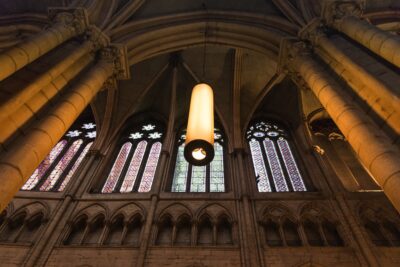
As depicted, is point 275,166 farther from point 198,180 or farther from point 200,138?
point 200,138

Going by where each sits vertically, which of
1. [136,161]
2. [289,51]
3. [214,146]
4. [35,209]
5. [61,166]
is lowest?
[35,209]

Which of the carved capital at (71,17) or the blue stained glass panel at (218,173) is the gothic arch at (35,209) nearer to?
the blue stained glass panel at (218,173)

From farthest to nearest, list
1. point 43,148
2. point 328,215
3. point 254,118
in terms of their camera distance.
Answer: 1. point 254,118
2. point 328,215
3. point 43,148

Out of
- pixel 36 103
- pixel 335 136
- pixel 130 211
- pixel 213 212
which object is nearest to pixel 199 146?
pixel 36 103

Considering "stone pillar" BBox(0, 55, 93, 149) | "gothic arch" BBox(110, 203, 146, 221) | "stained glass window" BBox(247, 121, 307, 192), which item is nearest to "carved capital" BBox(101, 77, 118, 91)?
"stone pillar" BBox(0, 55, 93, 149)

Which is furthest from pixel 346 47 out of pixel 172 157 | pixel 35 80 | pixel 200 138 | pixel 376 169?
pixel 172 157

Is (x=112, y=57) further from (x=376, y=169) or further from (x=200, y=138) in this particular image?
(x=376, y=169)

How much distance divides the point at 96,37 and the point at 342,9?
5.19m

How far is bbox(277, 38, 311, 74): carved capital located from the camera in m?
6.45

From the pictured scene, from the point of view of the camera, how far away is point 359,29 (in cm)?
512

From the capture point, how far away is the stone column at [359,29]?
13.8 feet

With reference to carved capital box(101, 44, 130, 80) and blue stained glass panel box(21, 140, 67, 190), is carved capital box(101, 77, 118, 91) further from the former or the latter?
blue stained glass panel box(21, 140, 67, 190)

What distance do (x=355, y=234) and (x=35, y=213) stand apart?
7.82 meters

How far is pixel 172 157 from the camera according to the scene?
33.6 ft
